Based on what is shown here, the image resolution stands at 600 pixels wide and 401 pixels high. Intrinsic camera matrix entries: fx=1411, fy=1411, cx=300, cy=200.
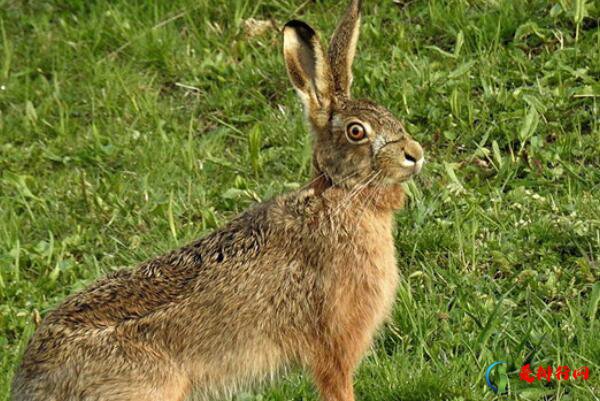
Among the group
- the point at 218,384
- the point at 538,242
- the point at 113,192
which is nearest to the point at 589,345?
the point at 538,242

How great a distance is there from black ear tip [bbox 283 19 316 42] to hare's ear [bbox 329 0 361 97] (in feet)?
0.65

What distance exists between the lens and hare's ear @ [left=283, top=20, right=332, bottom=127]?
606 cm

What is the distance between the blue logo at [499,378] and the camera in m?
6.07

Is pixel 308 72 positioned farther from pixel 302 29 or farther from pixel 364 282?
pixel 364 282

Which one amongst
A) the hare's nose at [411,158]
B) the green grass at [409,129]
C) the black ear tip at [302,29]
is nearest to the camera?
the hare's nose at [411,158]

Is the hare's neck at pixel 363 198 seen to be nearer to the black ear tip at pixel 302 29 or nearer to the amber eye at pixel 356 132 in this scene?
the amber eye at pixel 356 132

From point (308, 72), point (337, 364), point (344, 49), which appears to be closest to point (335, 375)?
point (337, 364)

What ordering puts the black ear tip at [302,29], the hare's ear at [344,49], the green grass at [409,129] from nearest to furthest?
1. the black ear tip at [302,29]
2. the hare's ear at [344,49]
3. the green grass at [409,129]

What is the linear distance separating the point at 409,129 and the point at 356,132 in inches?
82.9

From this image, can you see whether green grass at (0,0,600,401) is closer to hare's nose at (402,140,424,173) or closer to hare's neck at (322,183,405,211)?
hare's neck at (322,183,405,211)

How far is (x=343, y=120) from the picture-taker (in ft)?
19.5

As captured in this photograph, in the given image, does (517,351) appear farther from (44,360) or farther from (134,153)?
(134,153)

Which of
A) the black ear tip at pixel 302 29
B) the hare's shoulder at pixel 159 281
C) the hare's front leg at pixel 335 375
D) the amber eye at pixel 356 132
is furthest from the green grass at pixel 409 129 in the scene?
the black ear tip at pixel 302 29

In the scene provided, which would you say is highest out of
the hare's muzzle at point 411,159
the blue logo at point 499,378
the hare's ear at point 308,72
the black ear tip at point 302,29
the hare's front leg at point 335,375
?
the black ear tip at point 302,29
